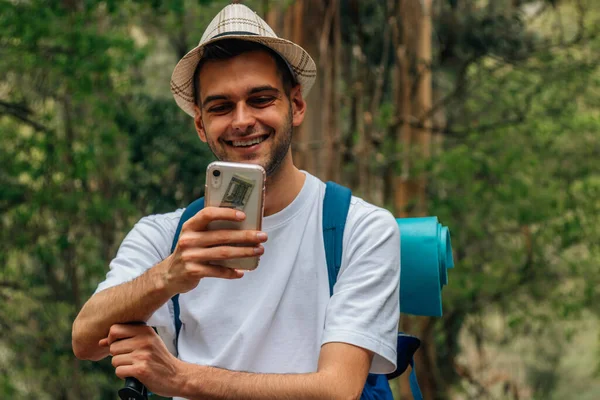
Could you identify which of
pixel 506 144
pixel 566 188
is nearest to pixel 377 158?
pixel 506 144

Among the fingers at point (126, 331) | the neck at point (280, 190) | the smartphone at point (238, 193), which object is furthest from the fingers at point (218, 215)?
the neck at point (280, 190)

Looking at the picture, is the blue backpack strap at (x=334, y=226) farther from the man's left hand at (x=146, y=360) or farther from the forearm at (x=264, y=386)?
the man's left hand at (x=146, y=360)

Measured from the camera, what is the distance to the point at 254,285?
2359mm

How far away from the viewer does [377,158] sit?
991 cm

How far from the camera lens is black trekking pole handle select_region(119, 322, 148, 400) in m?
2.12

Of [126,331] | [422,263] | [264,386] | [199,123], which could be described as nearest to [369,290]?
[422,263]

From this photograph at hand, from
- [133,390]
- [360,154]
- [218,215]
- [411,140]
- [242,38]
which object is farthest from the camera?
[411,140]

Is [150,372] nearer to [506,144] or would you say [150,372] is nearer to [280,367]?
[280,367]

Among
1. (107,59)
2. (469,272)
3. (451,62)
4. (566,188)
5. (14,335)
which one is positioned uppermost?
(451,62)

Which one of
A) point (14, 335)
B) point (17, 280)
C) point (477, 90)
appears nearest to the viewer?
point (14, 335)

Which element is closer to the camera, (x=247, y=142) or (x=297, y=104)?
(x=247, y=142)

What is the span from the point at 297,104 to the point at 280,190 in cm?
30

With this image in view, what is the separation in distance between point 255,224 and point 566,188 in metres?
9.12

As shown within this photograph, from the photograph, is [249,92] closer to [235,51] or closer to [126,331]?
[235,51]
